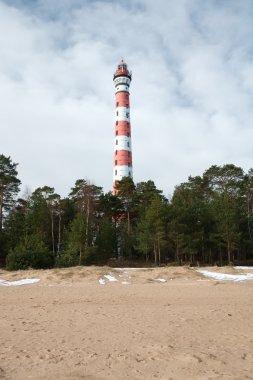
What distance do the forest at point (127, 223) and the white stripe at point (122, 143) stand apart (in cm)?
585

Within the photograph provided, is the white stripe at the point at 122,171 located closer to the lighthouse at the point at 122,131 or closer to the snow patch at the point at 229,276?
the lighthouse at the point at 122,131

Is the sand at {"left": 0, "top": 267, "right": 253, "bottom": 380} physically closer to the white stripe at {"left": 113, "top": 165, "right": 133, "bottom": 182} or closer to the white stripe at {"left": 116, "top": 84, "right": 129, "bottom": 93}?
the white stripe at {"left": 113, "top": 165, "right": 133, "bottom": 182}

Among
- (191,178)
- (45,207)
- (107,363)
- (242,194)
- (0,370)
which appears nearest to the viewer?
(0,370)

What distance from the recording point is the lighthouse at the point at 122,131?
50.7 m

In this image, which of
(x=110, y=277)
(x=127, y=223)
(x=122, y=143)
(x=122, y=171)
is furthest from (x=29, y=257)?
(x=122, y=143)

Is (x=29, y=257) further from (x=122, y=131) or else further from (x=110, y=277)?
(x=122, y=131)

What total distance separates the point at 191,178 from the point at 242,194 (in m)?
9.65

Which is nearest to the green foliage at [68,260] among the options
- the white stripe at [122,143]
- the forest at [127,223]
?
the forest at [127,223]

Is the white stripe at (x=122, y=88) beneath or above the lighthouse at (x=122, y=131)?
above

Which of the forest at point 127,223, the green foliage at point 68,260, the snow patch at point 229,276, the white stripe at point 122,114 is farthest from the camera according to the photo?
the white stripe at point 122,114

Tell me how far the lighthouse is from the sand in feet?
117

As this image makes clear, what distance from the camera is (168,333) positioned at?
7855 millimetres

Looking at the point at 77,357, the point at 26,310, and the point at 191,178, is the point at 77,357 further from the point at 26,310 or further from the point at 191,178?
the point at 191,178

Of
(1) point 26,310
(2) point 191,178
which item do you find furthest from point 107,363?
(2) point 191,178
